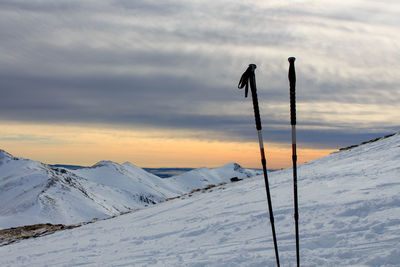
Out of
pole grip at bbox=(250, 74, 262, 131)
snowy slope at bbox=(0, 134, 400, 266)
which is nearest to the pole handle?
pole grip at bbox=(250, 74, 262, 131)

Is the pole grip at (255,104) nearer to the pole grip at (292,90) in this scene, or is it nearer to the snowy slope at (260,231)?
the pole grip at (292,90)

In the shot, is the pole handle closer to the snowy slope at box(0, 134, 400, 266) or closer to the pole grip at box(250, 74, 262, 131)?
the pole grip at box(250, 74, 262, 131)

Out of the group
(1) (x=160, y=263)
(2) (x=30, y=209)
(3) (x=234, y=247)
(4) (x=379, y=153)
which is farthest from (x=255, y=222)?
(2) (x=30, y=209)

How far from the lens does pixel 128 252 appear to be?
542 inches

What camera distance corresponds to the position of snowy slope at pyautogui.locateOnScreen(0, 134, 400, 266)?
32.0 ft

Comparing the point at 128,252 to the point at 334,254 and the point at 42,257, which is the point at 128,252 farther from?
the point at 334,254

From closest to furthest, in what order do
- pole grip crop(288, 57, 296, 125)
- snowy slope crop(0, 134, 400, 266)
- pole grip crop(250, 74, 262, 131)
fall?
pole grip crop(288, 57, 296, 125)
pole grip crop(250, 74, 262, 131)
snowy slope crop(0, 134, 400, 266)

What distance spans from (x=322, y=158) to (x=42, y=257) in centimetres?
1874

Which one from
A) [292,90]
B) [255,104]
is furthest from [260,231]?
[292,90]

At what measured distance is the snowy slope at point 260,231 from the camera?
32.0 feet

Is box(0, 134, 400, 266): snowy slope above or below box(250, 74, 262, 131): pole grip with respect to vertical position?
below

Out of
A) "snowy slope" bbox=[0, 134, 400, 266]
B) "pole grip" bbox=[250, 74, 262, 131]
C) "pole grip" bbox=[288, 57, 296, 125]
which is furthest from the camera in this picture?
"snowy slope" bbox=[0, 134, 400, 266]

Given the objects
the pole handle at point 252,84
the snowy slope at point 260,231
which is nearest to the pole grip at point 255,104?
the pole handle at point 252,84

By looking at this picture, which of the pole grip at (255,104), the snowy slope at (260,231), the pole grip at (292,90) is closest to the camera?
the pole grip at (292,90)
